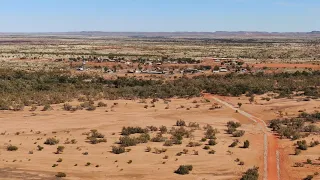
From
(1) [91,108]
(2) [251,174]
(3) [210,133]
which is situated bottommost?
(1) [91,108]

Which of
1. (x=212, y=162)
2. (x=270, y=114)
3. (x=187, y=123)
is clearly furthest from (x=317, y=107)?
(x=212, y=162)

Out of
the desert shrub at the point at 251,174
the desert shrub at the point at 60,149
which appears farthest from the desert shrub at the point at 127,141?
the desert shrub at the point at 251,174

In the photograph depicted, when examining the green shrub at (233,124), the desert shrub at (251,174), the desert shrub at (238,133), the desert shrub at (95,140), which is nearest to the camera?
the desert shrub at (251,174)

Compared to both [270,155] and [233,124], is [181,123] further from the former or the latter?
[270,155]

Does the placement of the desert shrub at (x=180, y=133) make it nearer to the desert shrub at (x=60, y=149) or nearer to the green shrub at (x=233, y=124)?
the green shrub at (x=233, y=124)

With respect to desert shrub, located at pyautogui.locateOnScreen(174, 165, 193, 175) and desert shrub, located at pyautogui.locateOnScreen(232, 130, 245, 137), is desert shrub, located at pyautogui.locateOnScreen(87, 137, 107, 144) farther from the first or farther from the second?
desert shrub, located at pyautogui.locateOnScreen(232, 130, 245, 137)

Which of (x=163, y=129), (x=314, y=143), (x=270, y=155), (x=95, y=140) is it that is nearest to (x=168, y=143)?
(x=163, y=129)

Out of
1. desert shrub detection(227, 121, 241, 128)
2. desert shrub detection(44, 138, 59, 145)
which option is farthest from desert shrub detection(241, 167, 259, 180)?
desert shrub detection(44, 138, 59, 145)

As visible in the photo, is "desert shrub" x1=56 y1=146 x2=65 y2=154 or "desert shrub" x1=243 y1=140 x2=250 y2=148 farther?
"desert shrub" x1=243 y1=140 x2=250 y2=148
